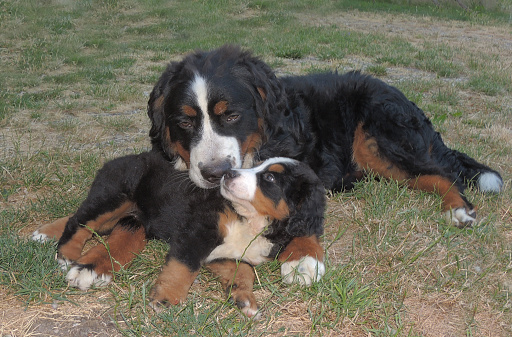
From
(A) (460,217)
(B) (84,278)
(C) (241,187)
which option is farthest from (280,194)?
(A) (460,217)

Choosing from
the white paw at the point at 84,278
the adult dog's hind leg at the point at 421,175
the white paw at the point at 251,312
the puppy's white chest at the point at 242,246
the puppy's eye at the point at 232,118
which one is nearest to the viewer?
the white paw at the point at 251,312

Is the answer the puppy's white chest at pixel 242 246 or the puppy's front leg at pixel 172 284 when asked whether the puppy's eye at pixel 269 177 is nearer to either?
the puppy's white chest at pixel 242 246

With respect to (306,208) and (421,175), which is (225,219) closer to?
(306,208)

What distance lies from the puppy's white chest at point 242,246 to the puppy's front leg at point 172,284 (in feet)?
0.88

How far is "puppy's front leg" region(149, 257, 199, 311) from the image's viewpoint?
2590 millimetres

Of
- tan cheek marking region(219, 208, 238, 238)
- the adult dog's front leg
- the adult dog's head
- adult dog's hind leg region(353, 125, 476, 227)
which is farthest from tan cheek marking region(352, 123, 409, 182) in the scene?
tan cheek marking region(219, 208, 238, 238)

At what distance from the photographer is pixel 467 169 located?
4.11 m

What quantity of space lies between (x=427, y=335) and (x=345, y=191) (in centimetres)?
172

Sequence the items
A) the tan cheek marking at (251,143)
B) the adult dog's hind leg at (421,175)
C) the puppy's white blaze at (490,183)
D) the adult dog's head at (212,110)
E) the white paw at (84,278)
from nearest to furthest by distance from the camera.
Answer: the white paw at (84,278) → the adult dog's head at (212,110) → the tan cheek marking at (251,143) → the adult dog's hind leg at (421,175) → the puppy's white blaze at (490,183)

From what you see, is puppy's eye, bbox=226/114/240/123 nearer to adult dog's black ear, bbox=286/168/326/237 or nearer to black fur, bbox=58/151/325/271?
black fur, bbox=58/151/325/271

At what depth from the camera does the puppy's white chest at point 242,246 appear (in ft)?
9.80

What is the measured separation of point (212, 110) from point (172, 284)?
3.64ft

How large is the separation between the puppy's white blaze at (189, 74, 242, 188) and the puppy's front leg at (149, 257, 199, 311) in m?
0.58

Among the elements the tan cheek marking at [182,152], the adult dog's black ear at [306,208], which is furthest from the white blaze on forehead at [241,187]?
the tan cheek marking at [182,152]
